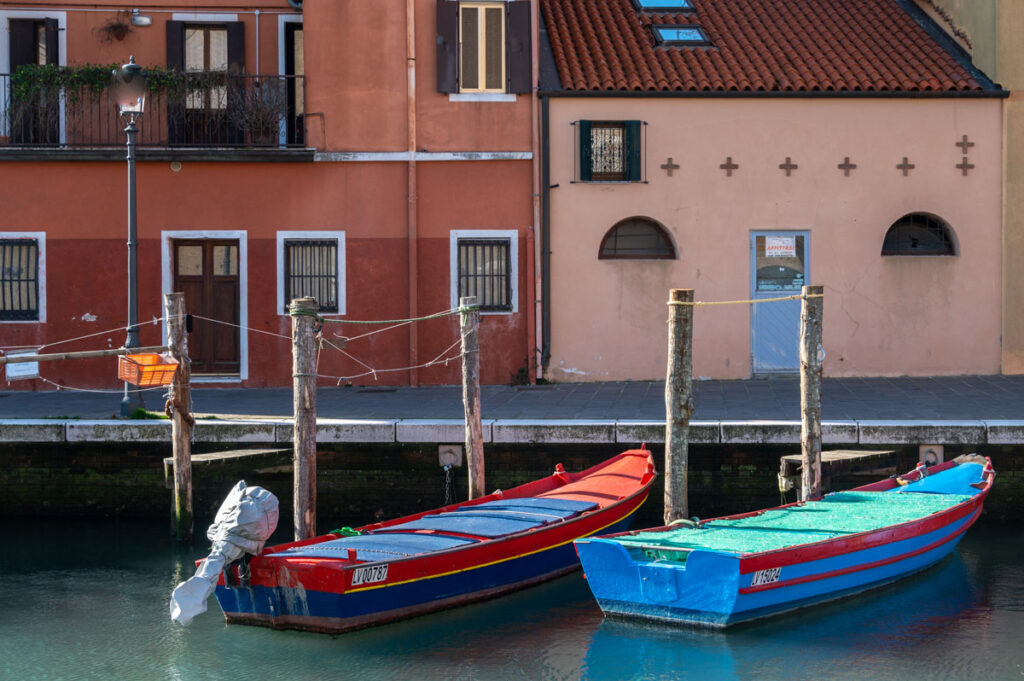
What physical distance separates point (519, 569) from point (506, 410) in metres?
4.21

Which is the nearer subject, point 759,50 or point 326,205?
point 326,205

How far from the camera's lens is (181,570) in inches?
496

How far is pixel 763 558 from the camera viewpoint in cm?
1041

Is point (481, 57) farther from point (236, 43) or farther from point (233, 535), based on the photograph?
point (233, 535)

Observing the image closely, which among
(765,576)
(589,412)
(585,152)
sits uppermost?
(585,152)

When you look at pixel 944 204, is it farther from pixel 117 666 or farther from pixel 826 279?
pixel 117 666

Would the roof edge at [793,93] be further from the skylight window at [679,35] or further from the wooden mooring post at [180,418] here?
the wooden mooring post at [180,418]

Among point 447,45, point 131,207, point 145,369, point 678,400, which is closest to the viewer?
point 678,400

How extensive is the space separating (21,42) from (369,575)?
12.3m

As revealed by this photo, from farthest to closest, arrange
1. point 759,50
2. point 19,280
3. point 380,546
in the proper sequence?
1. point 759,50
2. point 19,280
3. point 380,546

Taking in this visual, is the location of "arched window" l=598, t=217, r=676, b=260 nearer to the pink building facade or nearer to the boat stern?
the pink building facade

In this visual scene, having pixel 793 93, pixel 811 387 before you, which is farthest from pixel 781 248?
pixel 811 387

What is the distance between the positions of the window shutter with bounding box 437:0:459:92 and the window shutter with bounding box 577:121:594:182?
6.28ft

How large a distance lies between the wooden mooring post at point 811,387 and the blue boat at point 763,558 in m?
0.36
